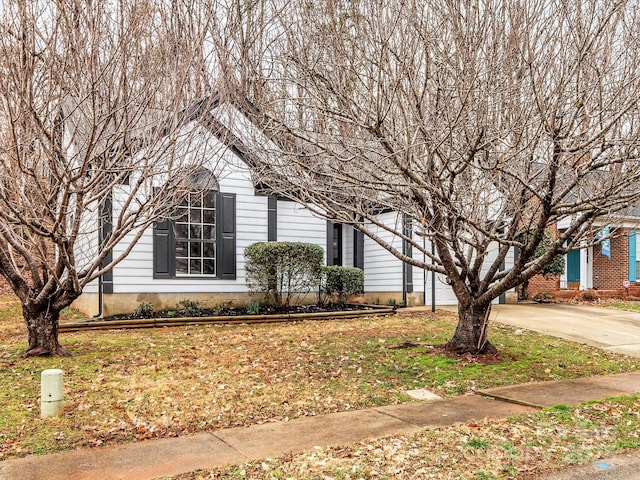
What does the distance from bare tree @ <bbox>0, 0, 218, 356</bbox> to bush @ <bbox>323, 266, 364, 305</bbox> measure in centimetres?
646

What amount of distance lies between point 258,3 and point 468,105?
9.97ft

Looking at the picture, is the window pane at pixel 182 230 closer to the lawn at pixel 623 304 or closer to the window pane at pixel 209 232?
the window pane at pixel 209 232

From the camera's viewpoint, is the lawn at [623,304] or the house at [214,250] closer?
the house at [214,250]

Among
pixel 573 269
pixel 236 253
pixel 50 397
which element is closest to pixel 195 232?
pixel 236 253

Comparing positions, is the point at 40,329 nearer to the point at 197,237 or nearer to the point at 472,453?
the point at 197,237

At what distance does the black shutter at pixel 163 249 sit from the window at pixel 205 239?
1.3 inches

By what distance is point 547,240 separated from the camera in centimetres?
1528

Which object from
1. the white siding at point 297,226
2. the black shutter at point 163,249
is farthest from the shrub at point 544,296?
the black shutter at point 163,249

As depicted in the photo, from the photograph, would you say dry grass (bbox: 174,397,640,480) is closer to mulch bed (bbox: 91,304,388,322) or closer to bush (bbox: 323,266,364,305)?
mulch bed (bbox: 91,304,388,322)

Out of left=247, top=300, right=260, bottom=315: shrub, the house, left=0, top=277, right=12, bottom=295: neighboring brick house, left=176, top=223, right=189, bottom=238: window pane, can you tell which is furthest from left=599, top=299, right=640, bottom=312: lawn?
left=0, top=277, right=12, bottom=295: neighboring brick house

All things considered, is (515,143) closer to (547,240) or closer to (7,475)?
(7,475)

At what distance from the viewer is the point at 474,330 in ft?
26.7

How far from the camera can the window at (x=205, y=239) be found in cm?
1270


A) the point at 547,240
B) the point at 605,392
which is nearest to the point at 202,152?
the point at 605,392
